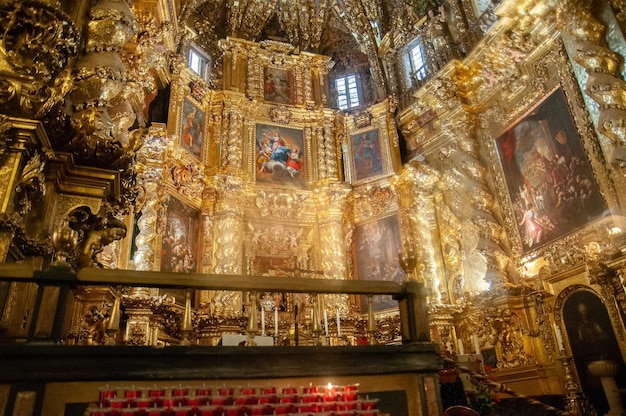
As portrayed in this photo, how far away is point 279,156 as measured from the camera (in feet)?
55.8

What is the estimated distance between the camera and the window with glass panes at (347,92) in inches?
766

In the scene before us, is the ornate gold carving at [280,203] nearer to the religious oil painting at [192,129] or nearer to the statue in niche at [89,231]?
the religious oil painting at [192,129]

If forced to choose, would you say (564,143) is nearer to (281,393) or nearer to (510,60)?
(510,60)

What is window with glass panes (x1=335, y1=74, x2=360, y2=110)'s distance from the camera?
63.9 feet

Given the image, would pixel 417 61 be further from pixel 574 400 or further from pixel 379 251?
pixel 574 400

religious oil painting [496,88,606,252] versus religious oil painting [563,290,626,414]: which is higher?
religious oil painting [496,88,606,252]

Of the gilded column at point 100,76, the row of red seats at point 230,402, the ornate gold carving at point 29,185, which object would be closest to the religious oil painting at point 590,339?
the row of red seats at point 230,402

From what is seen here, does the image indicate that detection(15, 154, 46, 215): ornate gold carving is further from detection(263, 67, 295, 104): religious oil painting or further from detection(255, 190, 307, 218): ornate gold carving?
detection(263, 67, 295, 104): religious oil painting

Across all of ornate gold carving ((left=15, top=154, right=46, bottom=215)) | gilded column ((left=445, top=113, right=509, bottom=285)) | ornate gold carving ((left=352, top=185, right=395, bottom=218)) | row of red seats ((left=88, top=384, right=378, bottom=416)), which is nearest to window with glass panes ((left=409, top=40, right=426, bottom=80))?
gilded column ((left=445, top=113, right=509, bottom=285))

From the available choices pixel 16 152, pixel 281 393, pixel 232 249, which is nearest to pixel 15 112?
pixel 16 152

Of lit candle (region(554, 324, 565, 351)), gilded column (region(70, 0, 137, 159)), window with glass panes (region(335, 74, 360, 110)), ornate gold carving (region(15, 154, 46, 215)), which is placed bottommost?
lit candle (region(554, 324, 565, 351))

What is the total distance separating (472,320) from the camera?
12234mm

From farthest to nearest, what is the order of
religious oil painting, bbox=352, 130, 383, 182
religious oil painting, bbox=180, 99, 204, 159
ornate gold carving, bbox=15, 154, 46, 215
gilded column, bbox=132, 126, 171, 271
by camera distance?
religious oil painting, bbox=352, 130, 383, 182, religious oil painting, bbox=180, 99, 204, 159, gilded column, bbox=132, 126, 171, 271, ornate gold carving, bbox=15, 154, 46, 215

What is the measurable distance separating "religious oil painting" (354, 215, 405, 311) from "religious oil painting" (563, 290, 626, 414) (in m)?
5.66
